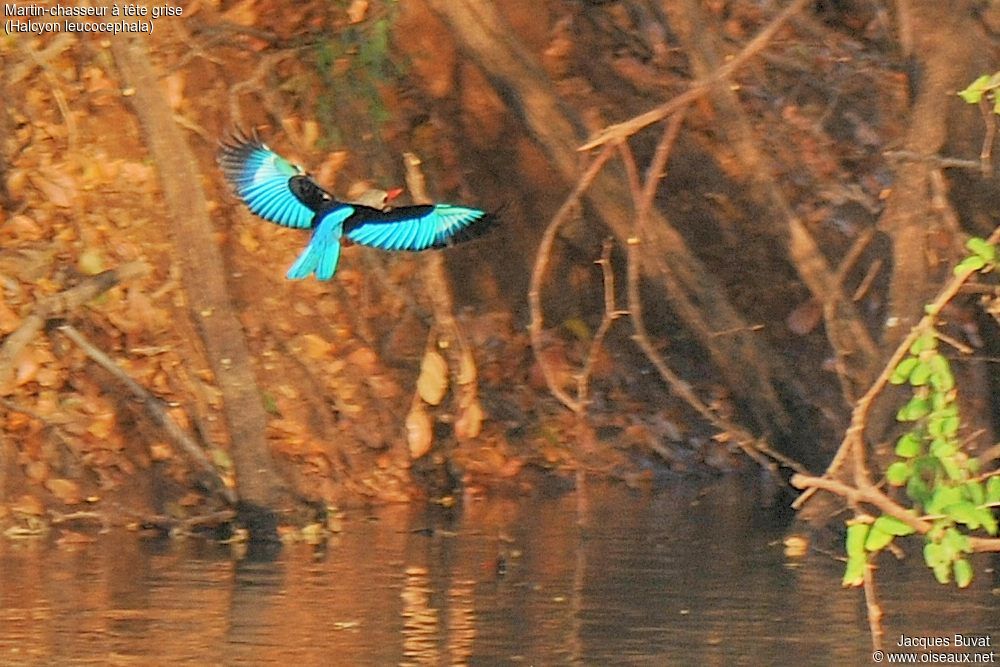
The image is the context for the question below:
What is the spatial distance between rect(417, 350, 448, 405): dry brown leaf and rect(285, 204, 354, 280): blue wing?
2138 millimetres

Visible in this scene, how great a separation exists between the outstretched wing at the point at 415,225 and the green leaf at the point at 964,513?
8.68ft

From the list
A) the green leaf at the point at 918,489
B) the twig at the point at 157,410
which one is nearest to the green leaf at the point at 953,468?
the green leaf at the point at 918,489

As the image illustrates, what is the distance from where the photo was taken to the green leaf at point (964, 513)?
4914mm

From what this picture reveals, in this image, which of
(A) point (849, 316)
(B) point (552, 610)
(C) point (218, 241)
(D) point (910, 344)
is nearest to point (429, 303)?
(C) point (218, 241)

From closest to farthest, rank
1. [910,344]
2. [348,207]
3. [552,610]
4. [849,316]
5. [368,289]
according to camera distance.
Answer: [910,344] → [552,610] → [348,207] → [849,316] → [368,289]

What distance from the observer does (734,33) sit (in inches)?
417

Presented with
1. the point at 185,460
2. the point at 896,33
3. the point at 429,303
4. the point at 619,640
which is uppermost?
the point at 896,33

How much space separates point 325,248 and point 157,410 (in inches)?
69.9

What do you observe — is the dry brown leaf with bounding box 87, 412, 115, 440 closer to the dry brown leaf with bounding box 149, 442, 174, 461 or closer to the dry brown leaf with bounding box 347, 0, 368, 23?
the dry brown leaf with bounding box 149, 442, 174, 461

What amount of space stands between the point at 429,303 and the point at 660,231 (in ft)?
5.31

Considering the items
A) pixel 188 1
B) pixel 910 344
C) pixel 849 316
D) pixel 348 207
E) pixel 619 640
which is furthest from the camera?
pixel 188 1

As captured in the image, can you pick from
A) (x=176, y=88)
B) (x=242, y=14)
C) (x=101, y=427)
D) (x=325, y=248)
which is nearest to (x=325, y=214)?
(x=325, y=248)

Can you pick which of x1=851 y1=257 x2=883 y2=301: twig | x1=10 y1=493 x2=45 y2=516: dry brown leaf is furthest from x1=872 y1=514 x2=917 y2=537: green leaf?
x1=10 y1=493 x2=45 y2=516: dry brown leaf

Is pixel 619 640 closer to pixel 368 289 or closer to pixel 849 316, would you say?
pixel 849 316
